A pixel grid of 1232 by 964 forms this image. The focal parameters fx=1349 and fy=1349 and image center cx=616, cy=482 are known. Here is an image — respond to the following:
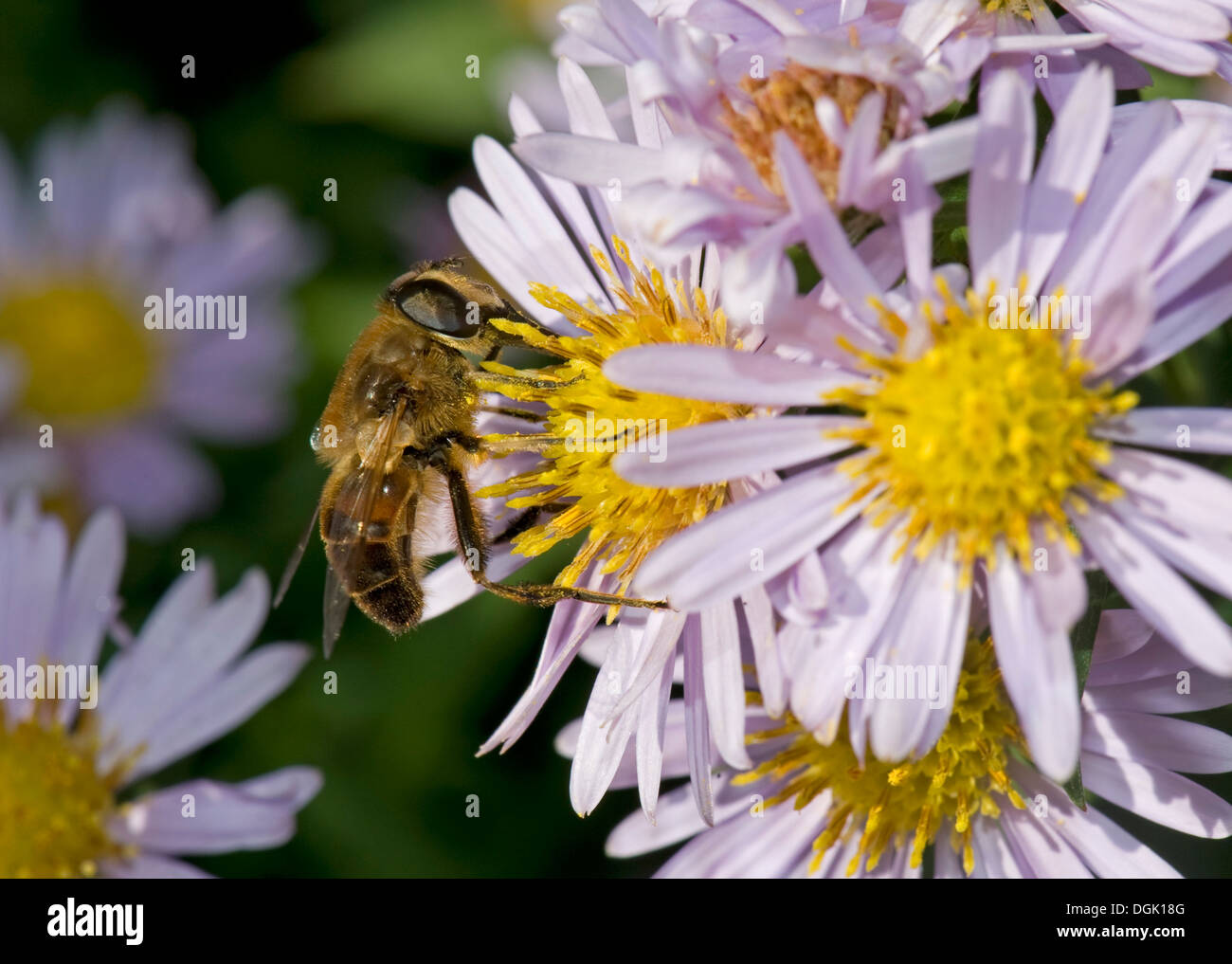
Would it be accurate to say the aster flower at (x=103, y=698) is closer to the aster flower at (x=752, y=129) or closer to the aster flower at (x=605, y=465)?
the aster flower at (x=605, y=465)

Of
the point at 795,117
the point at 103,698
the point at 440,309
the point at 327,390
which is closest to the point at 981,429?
the point at 795,117

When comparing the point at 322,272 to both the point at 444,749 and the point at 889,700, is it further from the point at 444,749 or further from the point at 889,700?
the point at 889,700

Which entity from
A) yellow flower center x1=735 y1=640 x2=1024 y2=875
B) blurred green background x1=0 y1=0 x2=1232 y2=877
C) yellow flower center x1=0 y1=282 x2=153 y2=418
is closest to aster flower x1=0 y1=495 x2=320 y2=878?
blurred green background x1=0 y1=0 x2=1232 y2=877

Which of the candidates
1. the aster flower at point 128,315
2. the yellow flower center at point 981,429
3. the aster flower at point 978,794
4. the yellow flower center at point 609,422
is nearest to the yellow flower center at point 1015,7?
the yellow flower center at point 981,429

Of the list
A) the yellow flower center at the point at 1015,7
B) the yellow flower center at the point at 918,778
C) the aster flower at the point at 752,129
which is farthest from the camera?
the yellow flower center at the point at 918,778

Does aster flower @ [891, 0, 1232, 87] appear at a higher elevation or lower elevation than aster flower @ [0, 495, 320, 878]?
higher

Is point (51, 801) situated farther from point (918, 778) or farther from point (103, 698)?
point (918, 778)

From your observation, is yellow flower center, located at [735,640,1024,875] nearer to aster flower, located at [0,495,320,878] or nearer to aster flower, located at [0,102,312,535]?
aster flower, located at [0,495,320,878]
